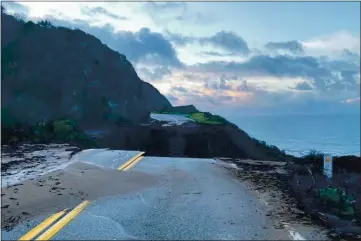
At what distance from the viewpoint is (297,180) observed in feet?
35.5

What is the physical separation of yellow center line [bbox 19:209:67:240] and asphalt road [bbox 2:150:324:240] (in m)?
0.10

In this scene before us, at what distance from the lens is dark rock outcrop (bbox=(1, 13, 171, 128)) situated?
43.3 m

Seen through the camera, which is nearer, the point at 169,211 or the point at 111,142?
the point at 169,211

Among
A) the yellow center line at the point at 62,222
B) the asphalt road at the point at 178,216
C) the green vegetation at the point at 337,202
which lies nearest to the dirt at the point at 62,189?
the yellow center line at the point at 62,222

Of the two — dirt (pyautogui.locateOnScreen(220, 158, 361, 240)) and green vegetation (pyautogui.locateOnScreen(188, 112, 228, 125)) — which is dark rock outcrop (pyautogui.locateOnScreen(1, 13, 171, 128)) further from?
dirt (pyautogui.locateOnScreen(220, 158, 361, 240))

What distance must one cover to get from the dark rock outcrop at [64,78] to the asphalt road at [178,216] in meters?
31.7

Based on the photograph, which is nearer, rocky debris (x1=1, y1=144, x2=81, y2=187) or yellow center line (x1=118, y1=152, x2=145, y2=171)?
rocky debris (x1=1, y1=144, x2=81, y2=187)

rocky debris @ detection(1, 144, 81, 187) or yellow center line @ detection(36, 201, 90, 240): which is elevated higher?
rocky debris @ detection(1, 144, 81, 187)

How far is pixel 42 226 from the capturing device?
622 cm

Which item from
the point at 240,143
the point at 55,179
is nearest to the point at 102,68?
the point at 240,143

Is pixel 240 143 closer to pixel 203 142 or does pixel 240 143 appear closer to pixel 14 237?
pixel 203 142

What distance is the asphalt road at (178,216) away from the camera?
5930mm

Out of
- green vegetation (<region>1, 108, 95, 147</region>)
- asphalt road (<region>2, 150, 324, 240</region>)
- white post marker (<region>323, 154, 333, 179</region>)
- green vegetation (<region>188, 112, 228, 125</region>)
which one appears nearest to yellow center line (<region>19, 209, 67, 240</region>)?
asphalt road (<region>2, 150, 324, 240</region>)

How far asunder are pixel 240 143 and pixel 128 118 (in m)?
17.2
